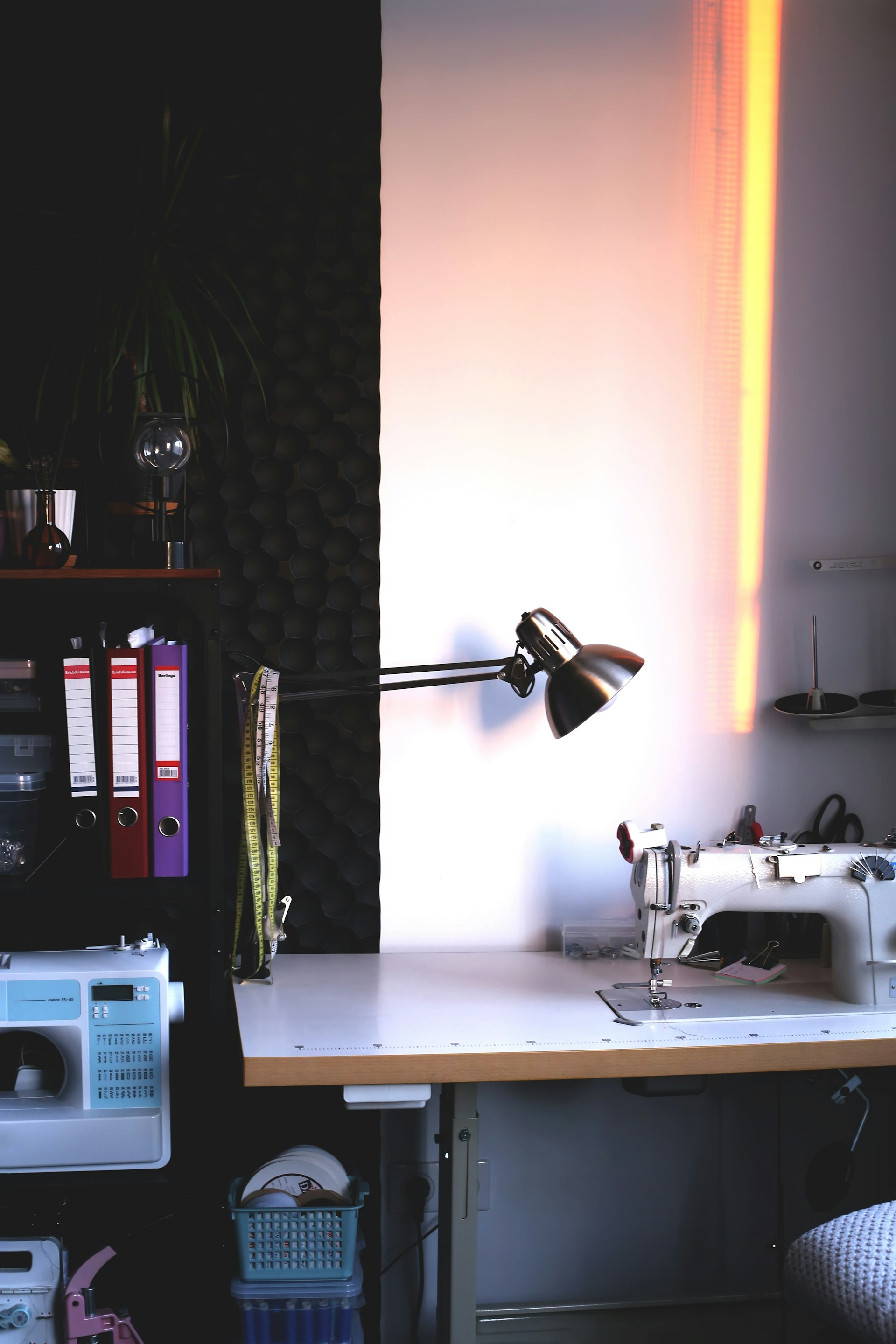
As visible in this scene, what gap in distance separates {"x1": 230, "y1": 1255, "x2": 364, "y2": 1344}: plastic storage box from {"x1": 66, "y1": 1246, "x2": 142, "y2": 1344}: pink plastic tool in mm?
191

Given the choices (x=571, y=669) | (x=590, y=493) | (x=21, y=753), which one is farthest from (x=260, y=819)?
(x=590, y=493)

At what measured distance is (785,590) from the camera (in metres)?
2.40

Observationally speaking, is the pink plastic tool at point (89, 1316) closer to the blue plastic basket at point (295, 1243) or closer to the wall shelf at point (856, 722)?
the blue plastic basket at point (295, 1243)

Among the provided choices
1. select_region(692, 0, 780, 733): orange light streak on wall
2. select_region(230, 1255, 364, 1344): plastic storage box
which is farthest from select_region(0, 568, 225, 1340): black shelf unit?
select_region(692, 0, 780, 733): orange light streak on wall

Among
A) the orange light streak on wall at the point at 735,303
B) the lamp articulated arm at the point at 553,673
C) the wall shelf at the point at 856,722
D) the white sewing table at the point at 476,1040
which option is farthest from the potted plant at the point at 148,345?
the wall shelf at the point at 856,722

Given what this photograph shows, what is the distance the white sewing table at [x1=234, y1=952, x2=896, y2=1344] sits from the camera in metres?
1.65

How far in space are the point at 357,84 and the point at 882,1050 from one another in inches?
81.7

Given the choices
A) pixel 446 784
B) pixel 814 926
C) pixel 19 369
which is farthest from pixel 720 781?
pixel 19 369

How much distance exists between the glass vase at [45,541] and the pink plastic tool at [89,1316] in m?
1.18

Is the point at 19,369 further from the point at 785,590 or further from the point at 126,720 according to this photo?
the point at 785,590

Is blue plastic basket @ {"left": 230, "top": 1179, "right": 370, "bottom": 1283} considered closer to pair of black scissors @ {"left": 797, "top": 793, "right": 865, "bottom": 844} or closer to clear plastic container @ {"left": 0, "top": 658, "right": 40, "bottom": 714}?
clear plastic container @ {"left": 0, "top": 658, "right": 40, "bottom": 714}

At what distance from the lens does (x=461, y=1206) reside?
1763 millimetres

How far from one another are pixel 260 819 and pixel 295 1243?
74 centimetres

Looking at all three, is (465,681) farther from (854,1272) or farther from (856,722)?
(854,1272)
